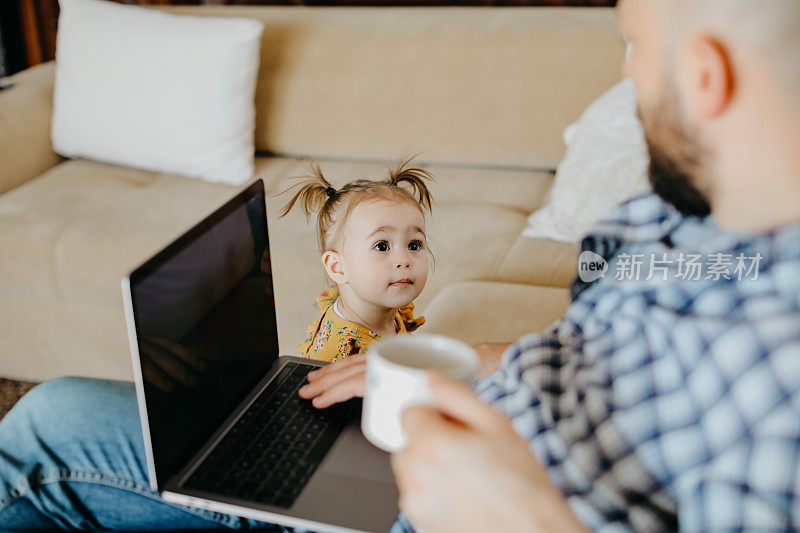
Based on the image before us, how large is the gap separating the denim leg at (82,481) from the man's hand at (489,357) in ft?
1.05

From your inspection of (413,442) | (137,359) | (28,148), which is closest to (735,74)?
(413,442)

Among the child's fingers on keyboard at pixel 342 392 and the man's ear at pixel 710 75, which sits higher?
the man's ear at pixel 710 75

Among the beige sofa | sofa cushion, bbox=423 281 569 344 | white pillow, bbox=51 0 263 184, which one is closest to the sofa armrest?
the beige sofa

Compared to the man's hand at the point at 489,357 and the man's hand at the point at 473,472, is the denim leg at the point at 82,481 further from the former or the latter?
the man's hand at the point at 473,472

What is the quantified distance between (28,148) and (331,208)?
1437 mm

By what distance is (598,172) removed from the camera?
1.75 metres

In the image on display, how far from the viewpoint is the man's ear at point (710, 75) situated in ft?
1.96

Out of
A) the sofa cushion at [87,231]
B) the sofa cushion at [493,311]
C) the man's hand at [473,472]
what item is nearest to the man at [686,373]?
the man's hand at [473,472]

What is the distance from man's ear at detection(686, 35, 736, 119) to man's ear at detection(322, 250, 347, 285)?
2.14 ft

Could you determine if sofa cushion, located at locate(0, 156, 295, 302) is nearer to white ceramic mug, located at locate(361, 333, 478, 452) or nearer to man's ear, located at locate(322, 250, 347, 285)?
man's ear, located at locate(322, 250, 347, 285)

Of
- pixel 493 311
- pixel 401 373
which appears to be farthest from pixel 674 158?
pixel 493 311

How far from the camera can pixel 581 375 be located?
0.73 metres

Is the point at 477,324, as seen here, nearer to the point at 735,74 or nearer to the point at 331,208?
the point at 331,208

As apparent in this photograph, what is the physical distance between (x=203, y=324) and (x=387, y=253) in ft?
0.96
